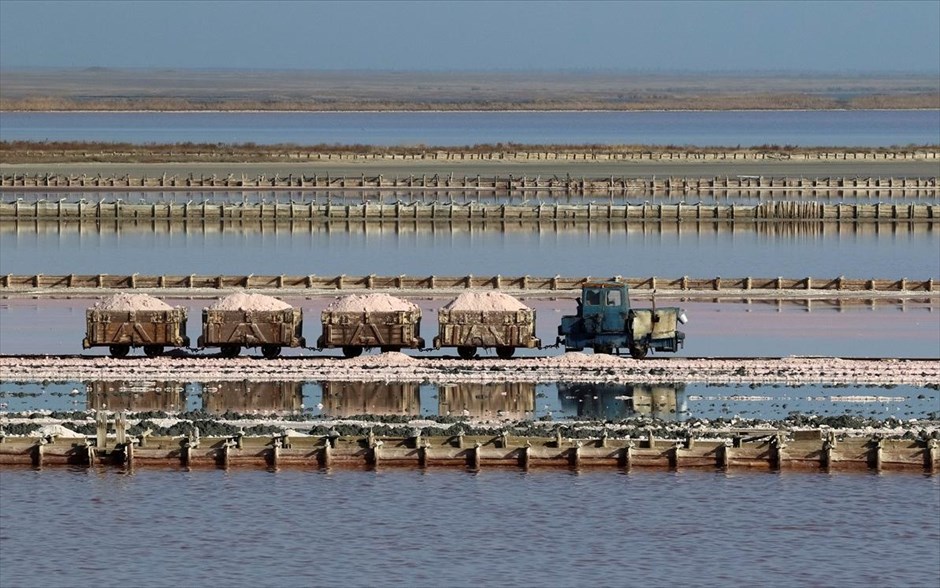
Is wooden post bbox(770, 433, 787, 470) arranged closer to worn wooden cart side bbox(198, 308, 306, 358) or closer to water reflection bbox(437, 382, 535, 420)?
water reflection bbox(437, 382, 535, 420)

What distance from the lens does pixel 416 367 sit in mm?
60062

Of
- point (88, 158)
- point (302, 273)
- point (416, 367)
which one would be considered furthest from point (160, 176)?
point (416, 367)

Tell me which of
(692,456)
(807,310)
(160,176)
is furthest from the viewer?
(160,176)

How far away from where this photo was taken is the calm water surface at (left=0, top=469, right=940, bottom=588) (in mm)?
37906

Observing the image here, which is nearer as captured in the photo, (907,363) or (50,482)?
(50,482)

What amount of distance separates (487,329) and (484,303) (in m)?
0.80

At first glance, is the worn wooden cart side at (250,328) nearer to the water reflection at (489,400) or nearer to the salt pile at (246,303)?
the salt pile at (246,303)

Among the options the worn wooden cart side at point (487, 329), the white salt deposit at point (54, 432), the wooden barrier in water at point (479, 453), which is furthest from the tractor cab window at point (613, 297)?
the white salt deposit at point (54, 432)

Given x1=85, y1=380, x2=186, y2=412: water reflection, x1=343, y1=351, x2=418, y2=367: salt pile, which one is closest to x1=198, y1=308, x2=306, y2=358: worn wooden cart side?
x1=343, y1=351, x2=418, y2=367: salt pile

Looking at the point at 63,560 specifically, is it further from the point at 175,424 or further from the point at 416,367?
the point at 416,367

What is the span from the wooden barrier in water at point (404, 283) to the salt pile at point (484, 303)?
16.8 meters

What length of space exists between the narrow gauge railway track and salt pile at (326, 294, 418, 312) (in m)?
1.48

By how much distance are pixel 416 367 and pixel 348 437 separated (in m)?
14.0

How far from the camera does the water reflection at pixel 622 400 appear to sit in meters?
52.1
